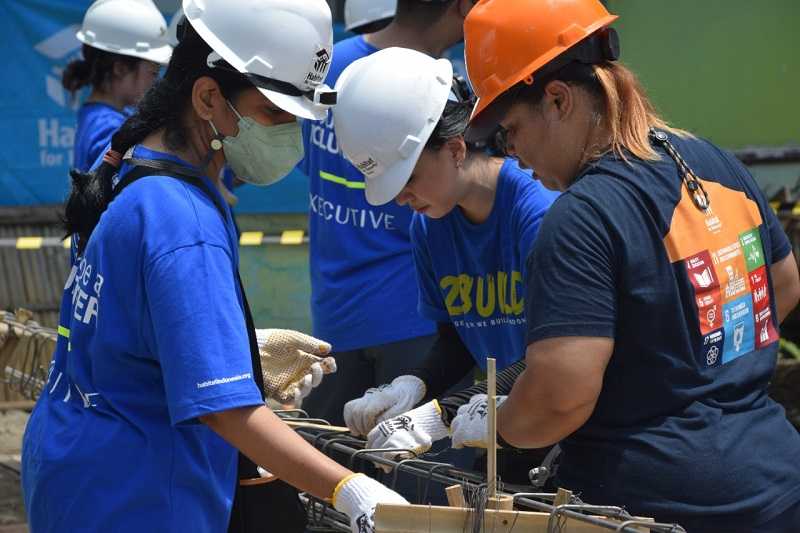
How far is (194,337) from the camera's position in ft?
7.82

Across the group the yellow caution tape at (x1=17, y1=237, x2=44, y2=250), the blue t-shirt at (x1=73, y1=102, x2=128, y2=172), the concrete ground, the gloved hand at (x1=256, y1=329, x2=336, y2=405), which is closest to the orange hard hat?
the gloved hand at (x1=256, y1=329, x2=336, y2=405)

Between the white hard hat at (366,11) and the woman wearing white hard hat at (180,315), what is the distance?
186cm

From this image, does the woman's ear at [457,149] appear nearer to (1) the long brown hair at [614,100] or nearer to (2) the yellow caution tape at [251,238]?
Answer: (1) the long brown hair at [614,100]

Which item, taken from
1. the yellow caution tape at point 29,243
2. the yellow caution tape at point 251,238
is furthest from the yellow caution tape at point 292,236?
the yellow caution tape at point 29,243

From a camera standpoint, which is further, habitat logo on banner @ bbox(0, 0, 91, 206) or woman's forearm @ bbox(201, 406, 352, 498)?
habitat logo on banner @ bbox(0, 0, 91, 206)

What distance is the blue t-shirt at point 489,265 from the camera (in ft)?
10.9

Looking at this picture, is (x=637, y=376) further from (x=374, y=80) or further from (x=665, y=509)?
(x=374, y=80)

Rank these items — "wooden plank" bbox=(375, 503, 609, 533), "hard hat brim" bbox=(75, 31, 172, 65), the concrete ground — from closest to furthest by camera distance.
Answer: "wooden plank" bbox=(375, 503, 609, 533), "hard hat brim" bbox=(75, 31, 172, 65), the concrete ground

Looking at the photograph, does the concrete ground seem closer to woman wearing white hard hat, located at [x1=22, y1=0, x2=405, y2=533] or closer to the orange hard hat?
woman wearing white hard hat, located at [x1=22, y1=0, x2=405, y2=533]

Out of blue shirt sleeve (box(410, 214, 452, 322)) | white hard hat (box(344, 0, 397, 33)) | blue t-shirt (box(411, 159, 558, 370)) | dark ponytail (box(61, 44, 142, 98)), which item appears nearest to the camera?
blue t-shirt (box(411, 159, 558, 370))

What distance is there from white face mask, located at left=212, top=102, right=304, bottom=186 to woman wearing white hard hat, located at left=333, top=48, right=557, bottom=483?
557mm

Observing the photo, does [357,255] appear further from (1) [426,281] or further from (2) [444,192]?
(2) [444,192]

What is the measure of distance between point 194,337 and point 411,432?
802mm

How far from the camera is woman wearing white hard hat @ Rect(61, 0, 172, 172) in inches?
204
